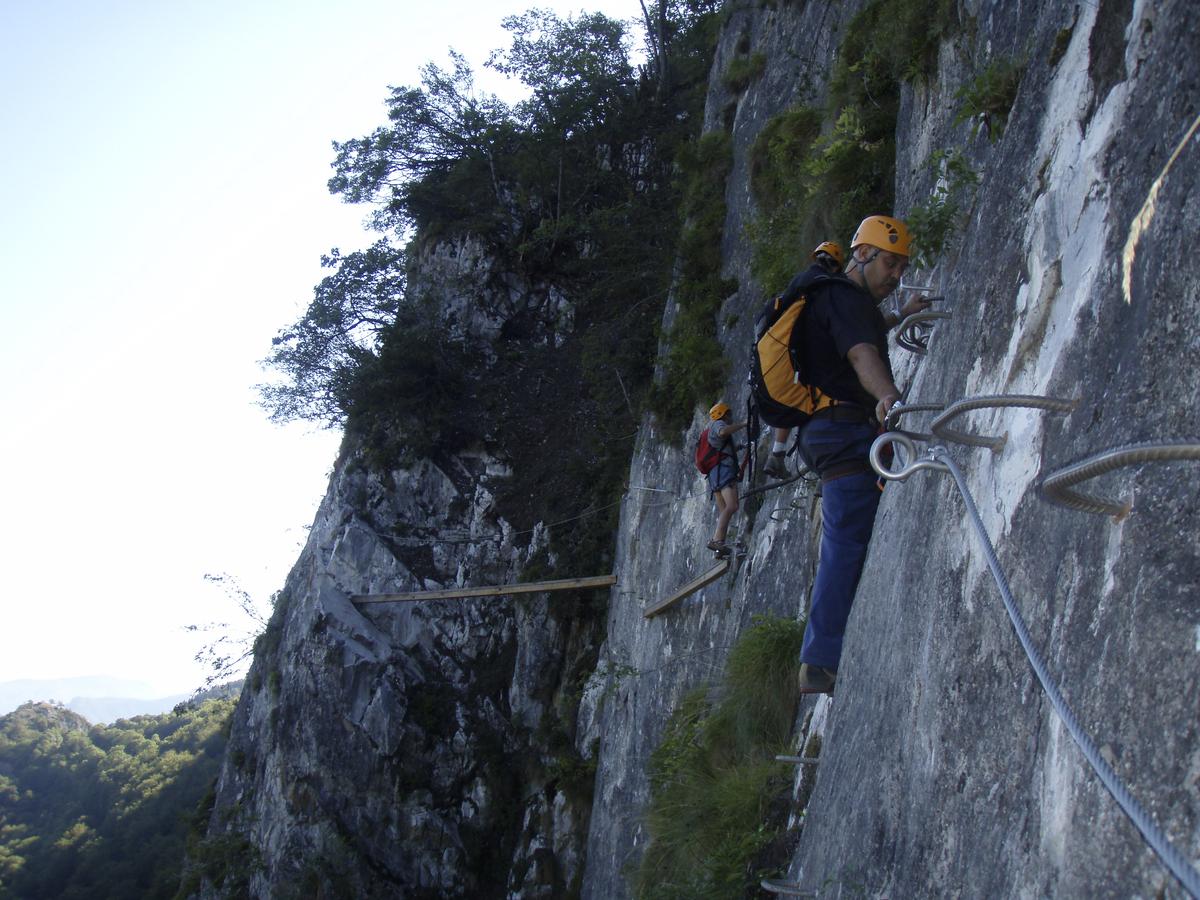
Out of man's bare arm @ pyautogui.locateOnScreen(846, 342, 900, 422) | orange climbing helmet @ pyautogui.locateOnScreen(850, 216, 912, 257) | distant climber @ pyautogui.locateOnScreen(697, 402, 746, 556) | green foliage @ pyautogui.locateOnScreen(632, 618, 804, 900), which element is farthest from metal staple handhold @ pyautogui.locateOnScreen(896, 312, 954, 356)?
distant climber @ pyautogui.locateOnScreen(697, 402, 746, 556)

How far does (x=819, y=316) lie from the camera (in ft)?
10.6

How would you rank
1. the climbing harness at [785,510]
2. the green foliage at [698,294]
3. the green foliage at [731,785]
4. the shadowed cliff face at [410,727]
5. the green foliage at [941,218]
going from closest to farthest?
the green foliage at [941,218], the green foliage at [731,785], the climbing harness at [785,510], the green foliage at [698,294], the shadowed cliff face at [410,727]

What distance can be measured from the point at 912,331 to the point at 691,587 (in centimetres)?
489

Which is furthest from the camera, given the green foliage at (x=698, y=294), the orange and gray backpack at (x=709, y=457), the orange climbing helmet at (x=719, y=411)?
the green foliage at (x=698, y=294)

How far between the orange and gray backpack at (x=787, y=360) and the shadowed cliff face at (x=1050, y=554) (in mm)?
486

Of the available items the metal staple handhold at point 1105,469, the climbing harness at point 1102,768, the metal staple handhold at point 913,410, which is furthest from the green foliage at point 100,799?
the metal staple handhold at point 1105,469

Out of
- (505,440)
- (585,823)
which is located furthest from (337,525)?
(585,823)

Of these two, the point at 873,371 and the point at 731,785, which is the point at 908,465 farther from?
the point at 731,785

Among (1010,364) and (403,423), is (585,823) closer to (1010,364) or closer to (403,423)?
(403,423)

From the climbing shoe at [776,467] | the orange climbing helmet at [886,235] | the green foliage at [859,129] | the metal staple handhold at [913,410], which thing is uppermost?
the green foliage at [859,129]

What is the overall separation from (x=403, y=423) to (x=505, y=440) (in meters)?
2.46

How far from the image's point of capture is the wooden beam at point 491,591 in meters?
13.2

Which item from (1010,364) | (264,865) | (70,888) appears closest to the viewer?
(1010,364)

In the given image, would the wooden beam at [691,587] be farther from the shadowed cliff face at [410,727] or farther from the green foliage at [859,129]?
the shadowed cliff face at [410,727]
